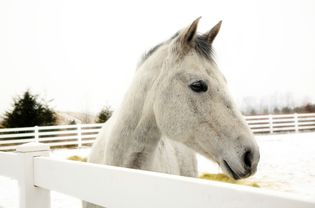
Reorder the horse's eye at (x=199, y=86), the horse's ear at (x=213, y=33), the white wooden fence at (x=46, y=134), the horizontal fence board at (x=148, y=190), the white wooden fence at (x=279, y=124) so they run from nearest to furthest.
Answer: the horizontal fence board at (x=148, y=190)
the horse's eye at (x=199, y=86)
the horse's ear at (x=213, y=33)
the white wooden fence at (x=46, y=134)
the white wooden fence at (x=279, y=124)

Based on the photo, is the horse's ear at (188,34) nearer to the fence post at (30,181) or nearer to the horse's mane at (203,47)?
the horse's mane at (203,47)

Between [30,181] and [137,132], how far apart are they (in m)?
0.84

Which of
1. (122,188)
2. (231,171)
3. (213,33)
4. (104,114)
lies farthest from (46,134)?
(122,188)

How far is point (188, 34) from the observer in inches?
96.0

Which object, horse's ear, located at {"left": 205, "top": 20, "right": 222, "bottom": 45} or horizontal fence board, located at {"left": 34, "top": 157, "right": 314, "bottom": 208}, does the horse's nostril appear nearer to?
horizontal fence board, located at {"left": 34, "top": 157, "right": 314, "bottom": 208}

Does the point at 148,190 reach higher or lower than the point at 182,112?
lower

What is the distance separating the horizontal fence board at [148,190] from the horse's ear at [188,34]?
1280mm

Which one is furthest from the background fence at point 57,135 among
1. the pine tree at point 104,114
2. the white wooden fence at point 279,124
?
the pine tree at point 104,114

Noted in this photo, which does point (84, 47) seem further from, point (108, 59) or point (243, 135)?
point (243, 135)

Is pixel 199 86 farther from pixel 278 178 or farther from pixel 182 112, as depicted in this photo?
pixel 278 178

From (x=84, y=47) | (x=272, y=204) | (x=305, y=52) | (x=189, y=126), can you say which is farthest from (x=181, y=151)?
(x=305, y=52)

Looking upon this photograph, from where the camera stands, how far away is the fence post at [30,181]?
221cm

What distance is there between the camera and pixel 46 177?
2070mm

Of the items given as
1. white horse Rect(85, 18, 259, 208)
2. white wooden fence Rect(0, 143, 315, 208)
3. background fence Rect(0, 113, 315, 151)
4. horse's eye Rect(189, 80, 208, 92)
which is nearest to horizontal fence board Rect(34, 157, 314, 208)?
white wooden fence Rect(0, 143, 315, 208)
